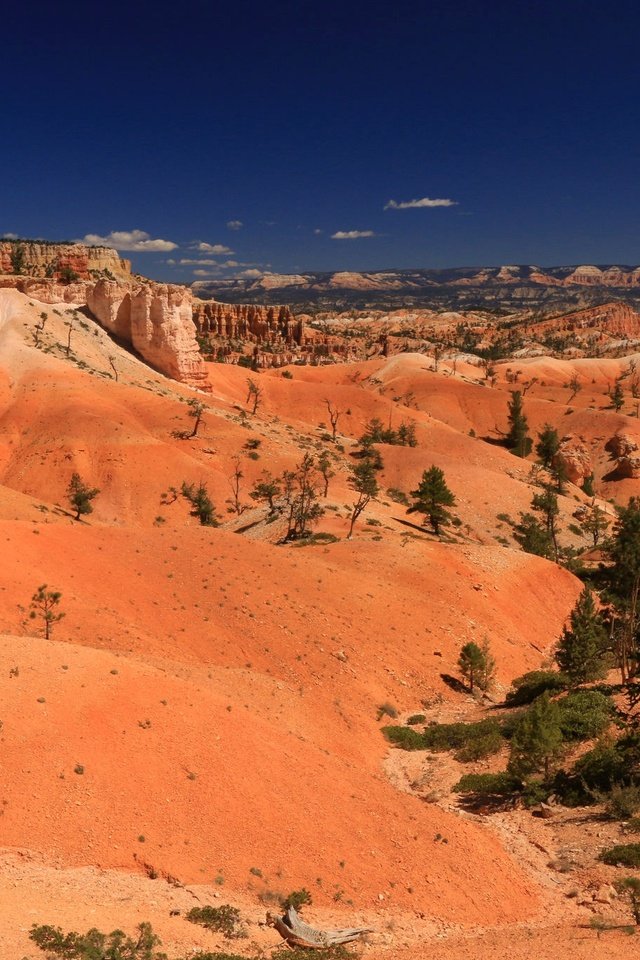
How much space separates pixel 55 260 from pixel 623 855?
127795 mm

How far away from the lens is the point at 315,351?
142 m

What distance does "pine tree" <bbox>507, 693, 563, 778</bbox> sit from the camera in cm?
1786

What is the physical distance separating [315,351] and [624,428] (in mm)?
72784

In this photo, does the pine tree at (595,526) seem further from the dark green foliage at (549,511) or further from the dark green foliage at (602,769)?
the dark green foliage at (602,769)

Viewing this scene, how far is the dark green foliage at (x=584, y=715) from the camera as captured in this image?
2036 cm

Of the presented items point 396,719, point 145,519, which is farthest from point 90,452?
point 396,719

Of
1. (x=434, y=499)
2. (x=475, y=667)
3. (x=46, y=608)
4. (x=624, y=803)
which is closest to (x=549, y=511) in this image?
(x=434, y=499)

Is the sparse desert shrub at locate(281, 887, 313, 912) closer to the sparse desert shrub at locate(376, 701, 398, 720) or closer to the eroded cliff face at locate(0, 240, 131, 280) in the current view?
the sparse desert shrub at locate(376, 701, 398, 720)

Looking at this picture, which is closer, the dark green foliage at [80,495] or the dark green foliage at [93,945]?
the dark green foliage at [93,945]

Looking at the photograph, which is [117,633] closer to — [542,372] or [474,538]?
[474,538]

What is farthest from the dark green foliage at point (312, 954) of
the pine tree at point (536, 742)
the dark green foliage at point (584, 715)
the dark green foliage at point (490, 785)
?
the dark green foliage at point (584, 715)

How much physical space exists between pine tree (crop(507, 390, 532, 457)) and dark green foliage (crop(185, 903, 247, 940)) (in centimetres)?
7472

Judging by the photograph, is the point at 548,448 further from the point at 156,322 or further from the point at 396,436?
the point at 156,322

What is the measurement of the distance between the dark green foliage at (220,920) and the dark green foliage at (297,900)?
102 centimetres
